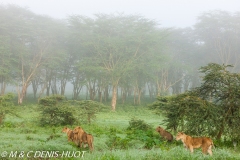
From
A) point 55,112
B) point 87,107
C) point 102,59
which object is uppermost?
point 102,59

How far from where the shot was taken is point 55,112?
587 inches

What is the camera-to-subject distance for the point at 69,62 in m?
39.2

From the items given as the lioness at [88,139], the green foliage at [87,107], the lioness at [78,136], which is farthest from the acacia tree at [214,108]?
the green foliage at [87,107]

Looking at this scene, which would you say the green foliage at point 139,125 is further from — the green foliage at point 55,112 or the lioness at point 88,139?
the lioness at point 88,139

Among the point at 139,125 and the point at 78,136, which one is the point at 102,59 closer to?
the point at 139,125

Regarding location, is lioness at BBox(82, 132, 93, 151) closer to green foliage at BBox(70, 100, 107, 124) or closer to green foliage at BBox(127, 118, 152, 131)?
green foliage at BBox(127, 118, 152, 131)

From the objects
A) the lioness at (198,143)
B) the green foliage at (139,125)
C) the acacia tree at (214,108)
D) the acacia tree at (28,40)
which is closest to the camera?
the lioness at (198,143)

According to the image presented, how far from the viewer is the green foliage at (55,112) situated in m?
14.8

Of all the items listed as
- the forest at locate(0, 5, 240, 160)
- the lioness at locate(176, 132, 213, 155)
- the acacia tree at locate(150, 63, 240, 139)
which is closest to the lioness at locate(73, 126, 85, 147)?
the forest at locate(0, 5, 240, 160)

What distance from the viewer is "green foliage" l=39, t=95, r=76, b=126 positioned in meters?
14.8

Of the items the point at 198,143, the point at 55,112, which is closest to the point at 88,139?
the point at 198,143

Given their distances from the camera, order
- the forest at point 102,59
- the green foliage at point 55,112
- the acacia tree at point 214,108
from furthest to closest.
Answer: the forest at point 102,59, the green foliage at point 55,112, the acacia tree at point 214,108

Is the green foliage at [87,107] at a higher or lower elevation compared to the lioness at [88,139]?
higher

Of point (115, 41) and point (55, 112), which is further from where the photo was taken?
point (115, 41)
